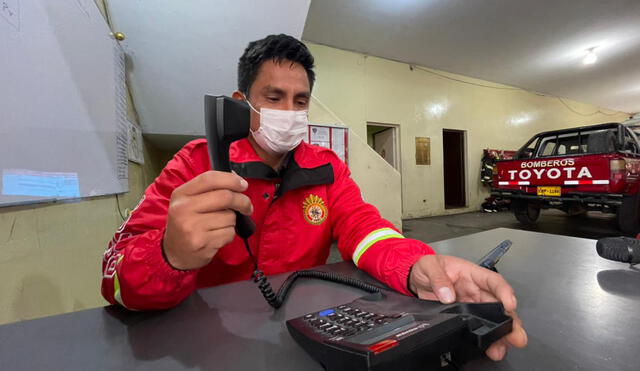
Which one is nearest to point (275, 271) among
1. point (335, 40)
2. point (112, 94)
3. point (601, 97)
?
point (112, 94)

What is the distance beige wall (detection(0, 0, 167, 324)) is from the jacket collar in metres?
0.62

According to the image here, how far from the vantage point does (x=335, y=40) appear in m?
4.10

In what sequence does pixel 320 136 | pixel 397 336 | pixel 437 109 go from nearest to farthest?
pixel 397 336 < pixel 320 136 < pixel 437 109

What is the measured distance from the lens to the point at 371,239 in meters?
0.72

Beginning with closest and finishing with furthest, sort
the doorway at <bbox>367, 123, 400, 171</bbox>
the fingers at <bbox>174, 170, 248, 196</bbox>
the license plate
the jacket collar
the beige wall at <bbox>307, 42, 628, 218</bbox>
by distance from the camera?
the fingers at <bbox>174, 170, 248, 196</bbox>, the jacket collar, the license plate, the beige wall at <bbox>307, 42, 628, 218</bbox>, the doorway at <bbox>367, 123, 400, 171</bbox>

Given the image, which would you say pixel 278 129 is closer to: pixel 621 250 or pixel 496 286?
pixel 496 286

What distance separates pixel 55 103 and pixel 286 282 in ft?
3.30

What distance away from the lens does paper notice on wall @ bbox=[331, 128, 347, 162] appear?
293cm

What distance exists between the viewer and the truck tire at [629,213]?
273 cm

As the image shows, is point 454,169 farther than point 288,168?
Yes

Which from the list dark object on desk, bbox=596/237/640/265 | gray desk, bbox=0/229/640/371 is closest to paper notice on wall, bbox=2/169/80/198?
gray desk, bbox=0/229/640/371

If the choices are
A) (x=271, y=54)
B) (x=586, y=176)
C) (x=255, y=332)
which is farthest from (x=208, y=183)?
(x=586, y=176)

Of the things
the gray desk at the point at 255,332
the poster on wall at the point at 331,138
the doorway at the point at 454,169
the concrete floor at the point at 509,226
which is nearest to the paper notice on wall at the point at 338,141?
the poster on wall at the point at 331,138

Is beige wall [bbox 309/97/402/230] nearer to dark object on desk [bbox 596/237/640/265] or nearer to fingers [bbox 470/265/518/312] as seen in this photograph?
dark object on desk [bbox 596/237/640/265]
